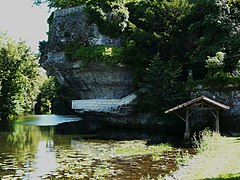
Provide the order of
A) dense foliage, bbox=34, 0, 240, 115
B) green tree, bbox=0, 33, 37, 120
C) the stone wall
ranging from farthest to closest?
green tree, bbox=0, 33, 37, 120
the stone wall
dense foliage, bbox=34, 0, 240, 115

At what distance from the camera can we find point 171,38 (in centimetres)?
2717

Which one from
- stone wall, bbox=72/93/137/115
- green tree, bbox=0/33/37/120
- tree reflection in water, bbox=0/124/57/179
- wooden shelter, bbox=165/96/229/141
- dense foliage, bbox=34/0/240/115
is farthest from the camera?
green tree, bbox=0/33/37/120

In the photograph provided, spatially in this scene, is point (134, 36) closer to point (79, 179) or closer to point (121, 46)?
point (121, 46)

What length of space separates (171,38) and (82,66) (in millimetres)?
8251

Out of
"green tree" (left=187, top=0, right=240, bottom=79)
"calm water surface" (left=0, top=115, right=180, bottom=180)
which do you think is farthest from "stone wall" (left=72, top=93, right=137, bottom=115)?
"calm water surface" (left=0, top=115, right=180, bottom=180)

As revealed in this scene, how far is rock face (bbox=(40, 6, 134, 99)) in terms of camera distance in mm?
30094

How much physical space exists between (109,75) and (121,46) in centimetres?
282

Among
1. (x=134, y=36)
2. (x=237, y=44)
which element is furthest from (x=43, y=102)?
(x=237, y=44)

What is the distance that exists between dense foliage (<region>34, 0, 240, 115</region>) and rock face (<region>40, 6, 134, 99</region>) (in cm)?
108

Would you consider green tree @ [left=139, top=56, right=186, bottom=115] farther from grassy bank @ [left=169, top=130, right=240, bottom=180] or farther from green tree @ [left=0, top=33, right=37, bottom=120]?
green tree @ [left=0, top=33, right=37, bottom=120]

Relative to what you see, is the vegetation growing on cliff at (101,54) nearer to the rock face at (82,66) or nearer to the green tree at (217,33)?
the rock face at (82,66)

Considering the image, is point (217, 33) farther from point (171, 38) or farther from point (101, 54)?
point (101, 54)

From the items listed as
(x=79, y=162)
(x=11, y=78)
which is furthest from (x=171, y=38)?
(x=11, y=78)

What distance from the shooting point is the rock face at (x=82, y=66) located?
3009cm
